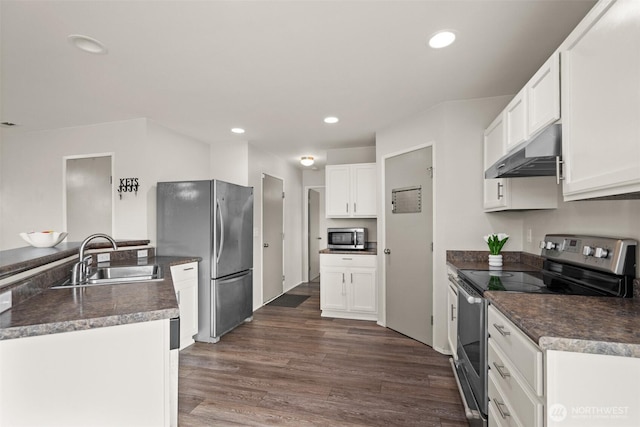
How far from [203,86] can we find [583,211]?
292 cm

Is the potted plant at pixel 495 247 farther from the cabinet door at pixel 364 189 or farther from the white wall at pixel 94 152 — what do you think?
the white wall at pixel 94 152

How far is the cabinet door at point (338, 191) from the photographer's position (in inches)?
174

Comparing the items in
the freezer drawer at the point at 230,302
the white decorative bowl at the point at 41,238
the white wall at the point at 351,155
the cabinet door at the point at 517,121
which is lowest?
the freezer drawer at the point at 230,302

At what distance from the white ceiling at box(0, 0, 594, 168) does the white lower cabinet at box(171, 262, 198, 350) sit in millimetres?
1630

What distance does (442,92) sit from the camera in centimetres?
278

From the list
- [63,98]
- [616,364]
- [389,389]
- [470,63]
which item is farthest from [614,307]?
[63,98]

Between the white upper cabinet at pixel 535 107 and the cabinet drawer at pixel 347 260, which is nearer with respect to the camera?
the white upper cabinet at pixel 535 107

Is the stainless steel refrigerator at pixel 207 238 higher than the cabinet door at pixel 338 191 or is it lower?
Answer: lower

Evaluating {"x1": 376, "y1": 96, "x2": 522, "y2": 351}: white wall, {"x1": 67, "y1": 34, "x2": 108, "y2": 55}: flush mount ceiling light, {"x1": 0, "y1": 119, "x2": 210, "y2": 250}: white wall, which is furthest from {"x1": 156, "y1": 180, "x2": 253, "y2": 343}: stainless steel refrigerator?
{"x1": 376, "y1": 96, "x2": 522, "y2": 351}: white wall

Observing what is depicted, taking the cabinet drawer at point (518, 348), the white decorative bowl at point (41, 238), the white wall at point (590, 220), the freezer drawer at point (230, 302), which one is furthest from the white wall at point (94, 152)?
the white wall at point (590, 220)

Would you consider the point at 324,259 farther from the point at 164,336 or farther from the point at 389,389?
the point at 164,336

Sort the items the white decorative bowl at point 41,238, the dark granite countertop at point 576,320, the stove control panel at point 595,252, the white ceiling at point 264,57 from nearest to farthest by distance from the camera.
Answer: the dark granite countertop at point 576,320, the stove control panel at point 595,252, the white ceiling at point 264,57, the white decorative bowl at point 41,238

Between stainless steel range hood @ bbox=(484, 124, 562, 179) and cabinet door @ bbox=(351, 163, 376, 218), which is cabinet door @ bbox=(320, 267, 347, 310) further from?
stainless steel range hood @ bbox=(484, 124, 562, 179)

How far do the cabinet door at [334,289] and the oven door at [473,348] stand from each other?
6.31 feet
